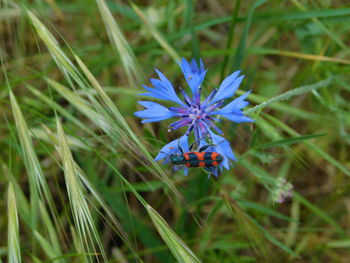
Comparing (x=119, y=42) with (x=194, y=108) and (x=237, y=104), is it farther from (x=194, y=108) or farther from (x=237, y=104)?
(x=237, y=104)

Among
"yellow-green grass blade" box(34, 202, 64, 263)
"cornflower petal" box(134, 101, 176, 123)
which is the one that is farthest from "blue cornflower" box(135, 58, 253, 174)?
"yellow-green grass blade" box(34, 202, 64, 263)

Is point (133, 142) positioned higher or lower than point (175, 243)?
higher

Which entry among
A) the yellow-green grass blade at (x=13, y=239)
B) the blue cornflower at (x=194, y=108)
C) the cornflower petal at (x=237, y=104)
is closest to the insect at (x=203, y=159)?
the blue cornflower at (x=194, y=108)

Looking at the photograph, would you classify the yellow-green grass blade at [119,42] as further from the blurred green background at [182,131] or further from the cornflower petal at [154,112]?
the cornflower petal at [154,112]

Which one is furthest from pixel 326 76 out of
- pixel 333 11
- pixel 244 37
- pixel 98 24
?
pixel 98 24

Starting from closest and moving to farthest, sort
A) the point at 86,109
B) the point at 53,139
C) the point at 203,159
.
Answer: the point at 203,159, the point at 86,109, the point at 53,139

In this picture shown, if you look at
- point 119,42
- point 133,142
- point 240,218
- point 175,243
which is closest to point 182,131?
point 119,42

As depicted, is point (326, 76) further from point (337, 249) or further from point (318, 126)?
point (337, 249)

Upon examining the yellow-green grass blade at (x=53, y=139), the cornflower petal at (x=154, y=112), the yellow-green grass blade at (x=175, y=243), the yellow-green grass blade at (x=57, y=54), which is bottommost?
the yellow-green grass blade at (x=175, y=243)
